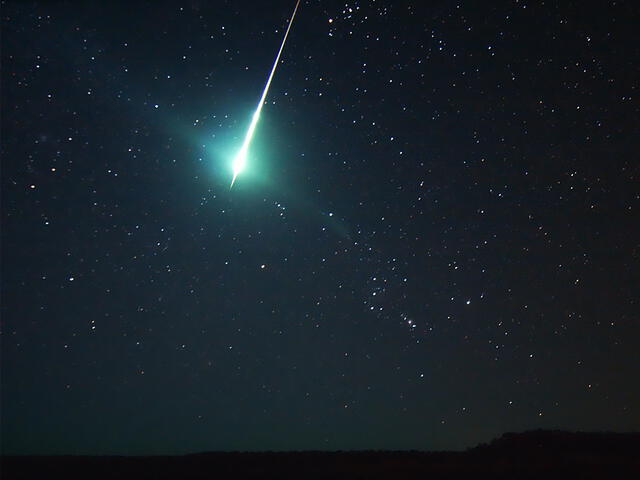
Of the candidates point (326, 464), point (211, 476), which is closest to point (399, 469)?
point (326, 464)

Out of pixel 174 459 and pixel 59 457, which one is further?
pixel 59 457

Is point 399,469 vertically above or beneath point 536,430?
beneath

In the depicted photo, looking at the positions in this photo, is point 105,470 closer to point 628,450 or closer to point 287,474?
point 287,474

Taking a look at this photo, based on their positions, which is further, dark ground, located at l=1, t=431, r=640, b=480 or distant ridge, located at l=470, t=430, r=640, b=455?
distant ridge, located at l=470, t=430, r=640, b=455

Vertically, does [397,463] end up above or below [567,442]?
below

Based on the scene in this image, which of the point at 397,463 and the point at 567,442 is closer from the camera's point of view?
the point at 397,463

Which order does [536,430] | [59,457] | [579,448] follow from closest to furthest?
[579,448] → [59,457] → [536,430]

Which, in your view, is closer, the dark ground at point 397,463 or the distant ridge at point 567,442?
the dark ground at point 397,463

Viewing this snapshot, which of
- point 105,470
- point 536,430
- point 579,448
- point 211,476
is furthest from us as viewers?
point 536,430
